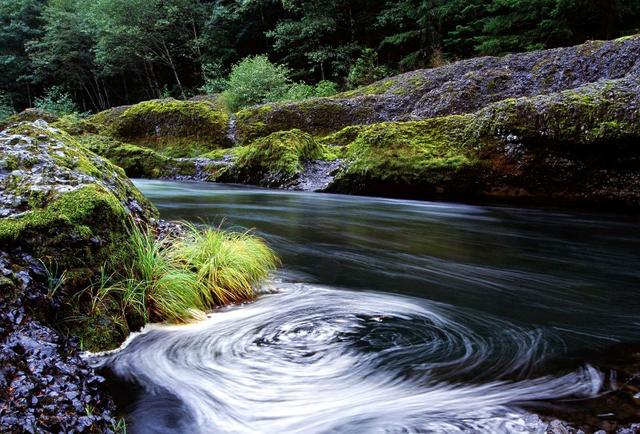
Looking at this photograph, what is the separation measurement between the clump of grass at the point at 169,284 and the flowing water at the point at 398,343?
13cm

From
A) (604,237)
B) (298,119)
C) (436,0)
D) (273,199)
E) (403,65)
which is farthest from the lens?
(403,65)

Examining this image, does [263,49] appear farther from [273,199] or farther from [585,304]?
[585,304]

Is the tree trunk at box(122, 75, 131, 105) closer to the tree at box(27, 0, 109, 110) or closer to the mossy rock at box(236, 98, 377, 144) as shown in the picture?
the tree at box(27, 0, 109, 110)

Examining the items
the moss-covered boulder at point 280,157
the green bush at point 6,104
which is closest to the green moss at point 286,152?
the moss-covered boulder at point 280,157

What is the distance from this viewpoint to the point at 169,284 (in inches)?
132

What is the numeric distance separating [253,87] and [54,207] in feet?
54.6

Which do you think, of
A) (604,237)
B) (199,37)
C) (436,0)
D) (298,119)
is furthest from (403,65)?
(604,237)

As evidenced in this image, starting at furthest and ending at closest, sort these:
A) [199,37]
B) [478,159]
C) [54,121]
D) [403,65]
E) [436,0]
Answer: [199,37]
[403,65]
[436,0]
[54,121]
[478,159]

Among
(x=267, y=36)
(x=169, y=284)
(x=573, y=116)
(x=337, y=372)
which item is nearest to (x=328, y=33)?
(x=267, y=36)

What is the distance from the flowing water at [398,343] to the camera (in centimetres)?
225

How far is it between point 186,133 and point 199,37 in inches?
752

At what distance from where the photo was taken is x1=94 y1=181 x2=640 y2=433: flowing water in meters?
2.25

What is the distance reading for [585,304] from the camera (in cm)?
370

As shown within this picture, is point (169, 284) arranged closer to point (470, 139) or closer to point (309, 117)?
point (470, 139)
